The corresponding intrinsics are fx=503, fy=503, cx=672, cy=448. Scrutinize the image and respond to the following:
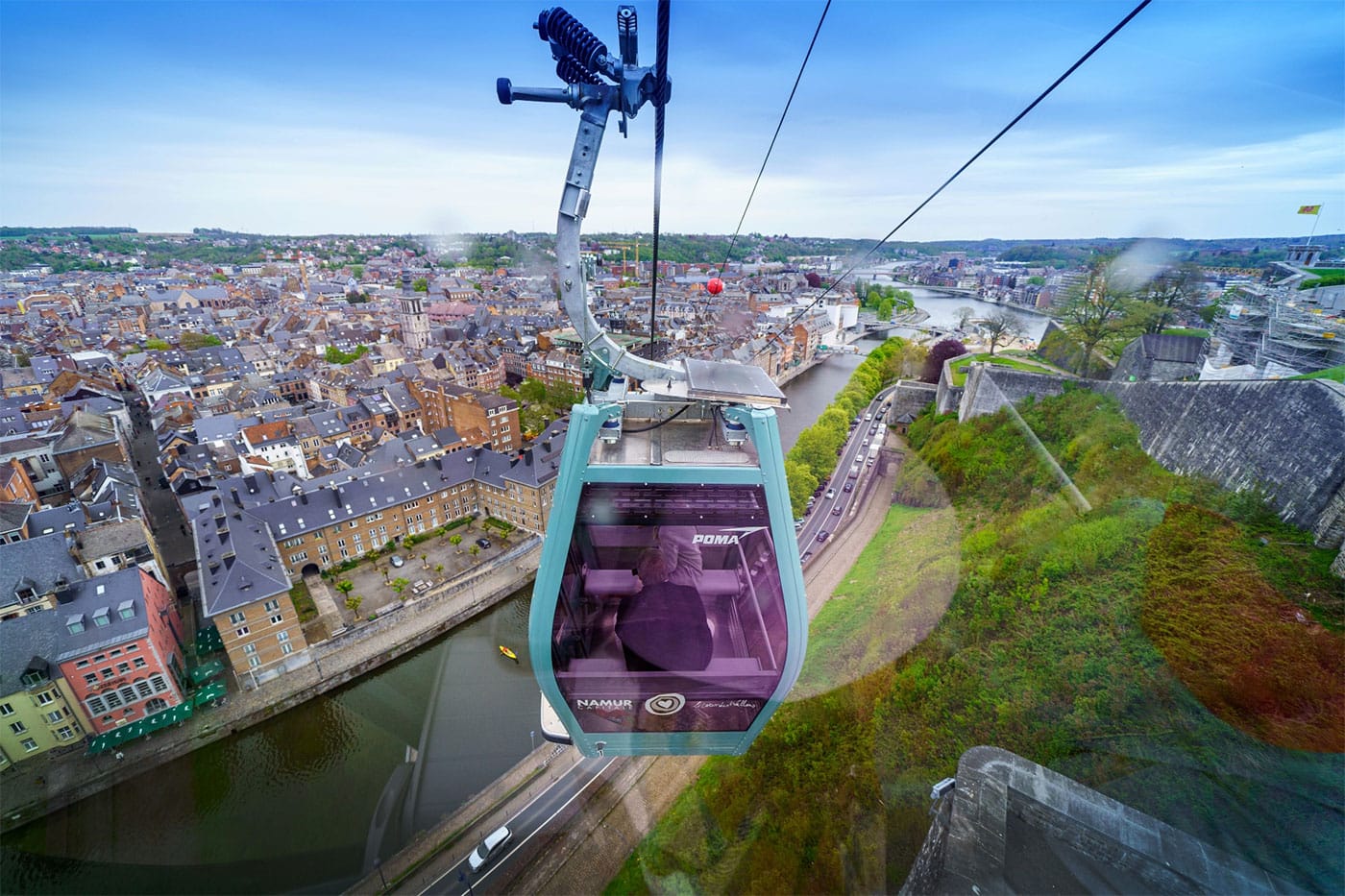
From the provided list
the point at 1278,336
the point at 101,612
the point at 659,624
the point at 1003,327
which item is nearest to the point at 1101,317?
the point at 1278,336

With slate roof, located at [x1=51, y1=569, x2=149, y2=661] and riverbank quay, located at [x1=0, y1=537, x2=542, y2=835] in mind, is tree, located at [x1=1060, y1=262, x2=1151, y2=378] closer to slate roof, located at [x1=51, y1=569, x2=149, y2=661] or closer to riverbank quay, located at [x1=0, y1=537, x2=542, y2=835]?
riverbank quay, located at [x1=0, y1=537, x2=542, y2=835]

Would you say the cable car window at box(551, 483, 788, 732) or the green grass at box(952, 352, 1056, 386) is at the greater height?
the cable car window at box(551, 483, 788, 732)

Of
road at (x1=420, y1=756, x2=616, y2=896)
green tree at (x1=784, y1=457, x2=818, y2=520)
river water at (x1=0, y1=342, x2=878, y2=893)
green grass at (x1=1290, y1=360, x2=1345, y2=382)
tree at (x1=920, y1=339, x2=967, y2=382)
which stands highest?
green grass at (x1=1290, y1=360, x2=1345, y2=382)

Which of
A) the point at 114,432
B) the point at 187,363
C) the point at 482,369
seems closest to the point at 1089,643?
the point at 482,369

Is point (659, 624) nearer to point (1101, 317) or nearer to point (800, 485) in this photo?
point (800, 485)

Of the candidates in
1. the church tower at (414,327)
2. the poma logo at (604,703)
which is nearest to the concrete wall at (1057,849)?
the poma logo at (604,703)

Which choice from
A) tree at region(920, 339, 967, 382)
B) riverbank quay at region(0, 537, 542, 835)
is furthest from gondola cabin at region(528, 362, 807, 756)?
tree at region(920, 339, 967, 382)

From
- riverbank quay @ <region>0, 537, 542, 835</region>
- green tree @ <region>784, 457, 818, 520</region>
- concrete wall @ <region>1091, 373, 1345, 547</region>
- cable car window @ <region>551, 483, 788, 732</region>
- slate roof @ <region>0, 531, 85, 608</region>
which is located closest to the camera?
cable car window @ <region>551, 483, 788, 732</region>
